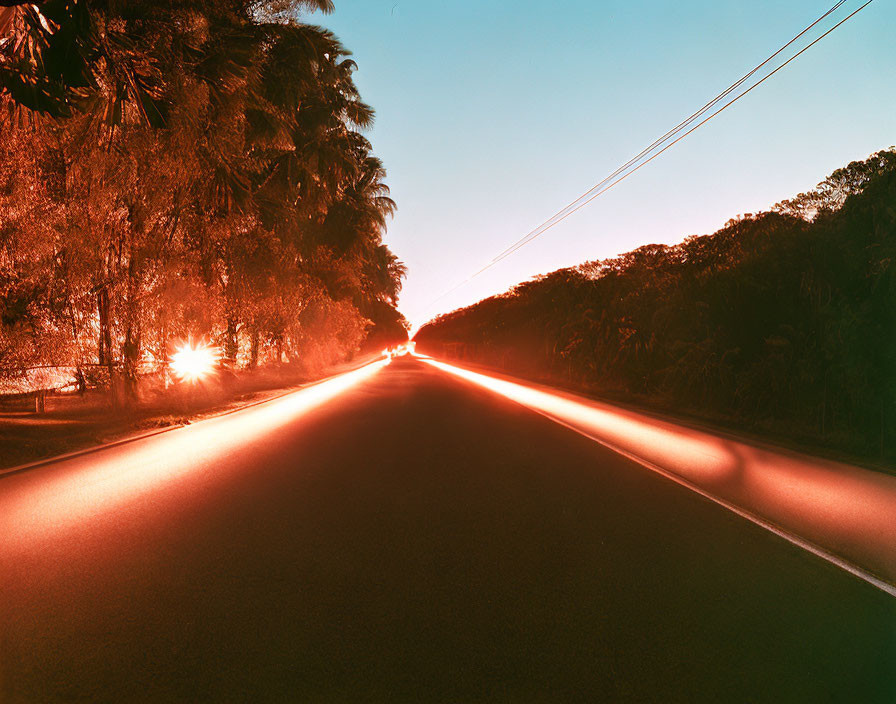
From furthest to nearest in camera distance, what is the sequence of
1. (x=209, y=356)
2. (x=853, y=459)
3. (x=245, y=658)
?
(x=209, y=356), (x=853, y=459), (x=245, y=658)

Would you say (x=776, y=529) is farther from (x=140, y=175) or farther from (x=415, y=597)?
(x=140, y=175)

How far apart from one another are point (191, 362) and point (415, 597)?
1677cm

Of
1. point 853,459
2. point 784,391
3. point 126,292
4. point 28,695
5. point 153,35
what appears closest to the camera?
point 28,695

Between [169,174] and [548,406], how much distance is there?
11816 mm

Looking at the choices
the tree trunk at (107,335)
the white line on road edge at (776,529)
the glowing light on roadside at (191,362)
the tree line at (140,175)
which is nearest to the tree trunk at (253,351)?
the tree line at (140,175)

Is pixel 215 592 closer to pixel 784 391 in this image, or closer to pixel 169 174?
pixel 169 174

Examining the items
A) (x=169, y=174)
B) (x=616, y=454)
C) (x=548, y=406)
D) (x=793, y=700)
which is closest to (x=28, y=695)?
(x=793, y=700)

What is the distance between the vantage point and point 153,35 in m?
10.6

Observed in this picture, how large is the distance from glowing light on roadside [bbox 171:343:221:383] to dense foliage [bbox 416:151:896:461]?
15.8 meters

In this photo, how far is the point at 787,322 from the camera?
47.7ft

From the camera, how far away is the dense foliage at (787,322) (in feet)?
39.6

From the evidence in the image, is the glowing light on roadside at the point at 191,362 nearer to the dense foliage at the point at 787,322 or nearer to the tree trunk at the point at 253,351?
the tree trunk at the point at 253,351

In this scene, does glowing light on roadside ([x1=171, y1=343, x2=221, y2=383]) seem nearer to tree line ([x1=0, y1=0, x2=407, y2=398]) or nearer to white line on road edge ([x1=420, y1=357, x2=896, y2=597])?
tree line ([x1=0, y1=0, x2=407, y2=398])

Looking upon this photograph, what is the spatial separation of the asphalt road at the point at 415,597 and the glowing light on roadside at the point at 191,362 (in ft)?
37.0
